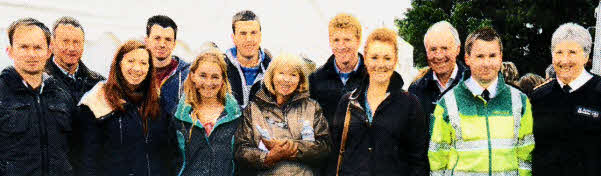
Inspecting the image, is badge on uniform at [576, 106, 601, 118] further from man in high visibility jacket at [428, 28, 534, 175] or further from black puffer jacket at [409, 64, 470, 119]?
black puffer jacket at [409, 64, 470, 119]

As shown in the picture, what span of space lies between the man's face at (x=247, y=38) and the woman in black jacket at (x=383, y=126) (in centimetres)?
108

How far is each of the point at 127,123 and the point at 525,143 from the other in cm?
218

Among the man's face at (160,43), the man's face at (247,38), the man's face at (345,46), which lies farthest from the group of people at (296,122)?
the man's face at (160,43)

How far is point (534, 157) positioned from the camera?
10.6ft

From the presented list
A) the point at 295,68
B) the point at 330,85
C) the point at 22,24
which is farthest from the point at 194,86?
the point at 22,24

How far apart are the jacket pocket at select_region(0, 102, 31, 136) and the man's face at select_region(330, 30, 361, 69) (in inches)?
74.8

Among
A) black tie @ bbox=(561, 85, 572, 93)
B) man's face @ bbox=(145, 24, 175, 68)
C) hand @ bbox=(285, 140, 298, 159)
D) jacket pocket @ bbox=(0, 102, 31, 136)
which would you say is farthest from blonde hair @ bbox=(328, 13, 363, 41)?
jacket pocket @ bbox=(0, 102, 31, 136)

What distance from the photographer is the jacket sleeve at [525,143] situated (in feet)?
10.2

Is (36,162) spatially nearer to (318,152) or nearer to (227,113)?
(227,113)

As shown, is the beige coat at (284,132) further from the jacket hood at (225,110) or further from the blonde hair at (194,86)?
the blonde hair at (194,86)

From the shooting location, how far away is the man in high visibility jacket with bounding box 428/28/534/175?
3072 mm

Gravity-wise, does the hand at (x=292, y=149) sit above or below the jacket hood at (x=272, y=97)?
below

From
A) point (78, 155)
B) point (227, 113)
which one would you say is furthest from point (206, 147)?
point (78, 155)

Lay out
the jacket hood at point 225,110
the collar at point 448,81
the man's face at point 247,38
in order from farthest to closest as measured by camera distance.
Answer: the man's face at point 247,38
the collar at point 448,81
the jacket hood at point 225,110
